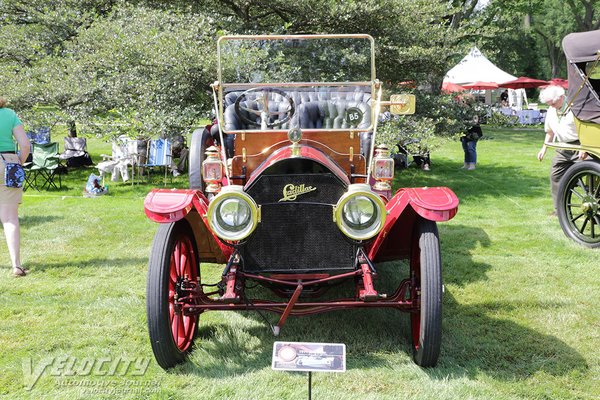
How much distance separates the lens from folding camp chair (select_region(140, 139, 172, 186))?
10188mm

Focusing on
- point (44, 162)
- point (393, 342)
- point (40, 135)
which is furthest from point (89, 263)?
point (40, 135)

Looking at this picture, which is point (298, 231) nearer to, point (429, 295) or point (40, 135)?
point (429, 295)

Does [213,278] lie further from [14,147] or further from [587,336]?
[587,336]

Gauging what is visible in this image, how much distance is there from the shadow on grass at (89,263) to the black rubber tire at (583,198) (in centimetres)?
435

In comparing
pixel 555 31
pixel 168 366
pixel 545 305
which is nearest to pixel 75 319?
pixel 168 366

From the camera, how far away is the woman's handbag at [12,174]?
488 centimetres

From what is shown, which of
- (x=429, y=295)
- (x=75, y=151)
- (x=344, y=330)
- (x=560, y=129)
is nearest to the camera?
(x=429, y=295)

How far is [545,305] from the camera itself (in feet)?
13.8

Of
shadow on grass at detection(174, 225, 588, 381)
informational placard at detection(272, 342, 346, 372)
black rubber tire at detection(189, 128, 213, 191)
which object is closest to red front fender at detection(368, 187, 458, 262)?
shadow on grass at detection(174, 225, 588, 381)

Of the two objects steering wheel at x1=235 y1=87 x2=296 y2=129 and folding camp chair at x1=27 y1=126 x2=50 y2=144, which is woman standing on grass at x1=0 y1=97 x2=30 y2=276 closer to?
steering wheel at x1=235 y1=87 x2=296 y2=129

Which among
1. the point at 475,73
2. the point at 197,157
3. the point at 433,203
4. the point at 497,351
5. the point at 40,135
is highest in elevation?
the point at 475,73

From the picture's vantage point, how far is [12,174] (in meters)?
4.90

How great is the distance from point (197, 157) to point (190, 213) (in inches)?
78.6

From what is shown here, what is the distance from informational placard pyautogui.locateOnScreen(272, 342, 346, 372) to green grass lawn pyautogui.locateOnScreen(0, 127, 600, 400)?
1.87 feet
